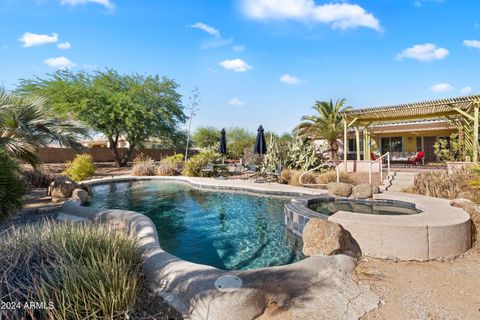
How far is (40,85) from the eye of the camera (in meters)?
22.4

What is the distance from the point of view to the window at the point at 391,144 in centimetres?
2317

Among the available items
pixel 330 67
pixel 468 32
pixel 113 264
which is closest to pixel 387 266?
pixel 113 264

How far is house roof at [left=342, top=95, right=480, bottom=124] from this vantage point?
34.4ft

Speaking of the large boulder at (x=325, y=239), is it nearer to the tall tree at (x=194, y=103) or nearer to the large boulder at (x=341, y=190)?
the large boulder at (x=341, y=190)

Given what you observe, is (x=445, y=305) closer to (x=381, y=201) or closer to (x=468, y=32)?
(x=381, y=201)

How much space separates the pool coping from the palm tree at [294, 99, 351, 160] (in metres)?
18.0

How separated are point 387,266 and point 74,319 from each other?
13.3 ft

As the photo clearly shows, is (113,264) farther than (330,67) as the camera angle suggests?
No

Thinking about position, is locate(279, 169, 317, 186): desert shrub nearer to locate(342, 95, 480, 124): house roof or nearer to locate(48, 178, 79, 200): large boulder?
locate(342, 95, 480, 124): house roof

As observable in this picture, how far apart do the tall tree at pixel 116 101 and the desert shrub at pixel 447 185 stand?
1938 centimetres

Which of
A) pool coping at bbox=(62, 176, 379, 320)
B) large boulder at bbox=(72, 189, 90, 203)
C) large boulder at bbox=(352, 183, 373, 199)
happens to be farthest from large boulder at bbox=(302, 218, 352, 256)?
large boulder at bbox=(72, 189, 90, 203)

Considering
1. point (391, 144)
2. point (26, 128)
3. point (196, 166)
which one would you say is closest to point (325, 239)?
point (26, 128)

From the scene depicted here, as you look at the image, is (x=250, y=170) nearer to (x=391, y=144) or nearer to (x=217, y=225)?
(x=217, y=225)

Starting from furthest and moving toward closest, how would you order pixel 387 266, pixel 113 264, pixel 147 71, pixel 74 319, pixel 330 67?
pixel 147 71 < pixel 330 67 < pixel 387 266 < pixel 113 264 < pixel 74 319
